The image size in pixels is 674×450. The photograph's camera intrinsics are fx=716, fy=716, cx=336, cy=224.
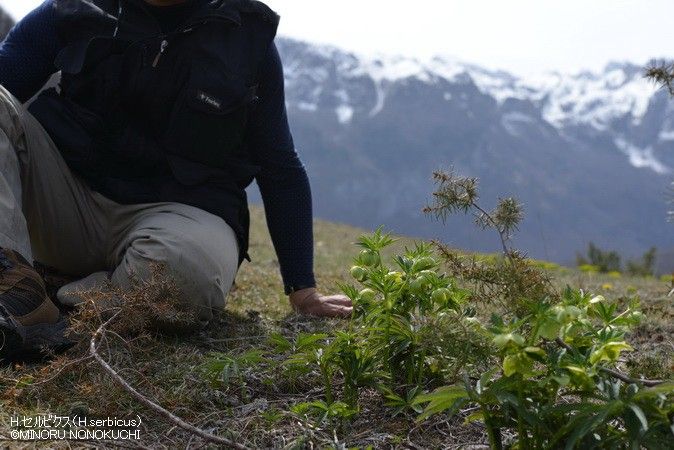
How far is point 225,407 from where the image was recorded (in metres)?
2.67

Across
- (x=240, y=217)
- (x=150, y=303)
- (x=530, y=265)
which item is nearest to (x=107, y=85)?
(x=240, y=217)

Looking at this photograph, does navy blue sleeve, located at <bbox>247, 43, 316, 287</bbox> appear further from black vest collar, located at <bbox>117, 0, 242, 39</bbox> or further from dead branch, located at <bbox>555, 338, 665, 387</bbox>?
dead branch, located at <bbox>555, 338, 665, 387</bbox>

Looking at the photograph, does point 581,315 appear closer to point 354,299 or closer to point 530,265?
point 530,265

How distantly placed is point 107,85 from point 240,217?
3.52ft

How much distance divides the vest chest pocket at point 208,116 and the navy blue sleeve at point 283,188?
27 centimetres

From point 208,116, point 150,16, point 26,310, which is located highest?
point 150,16

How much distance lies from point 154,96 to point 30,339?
58.0 inches

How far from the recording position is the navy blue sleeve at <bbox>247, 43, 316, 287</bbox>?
4.20 meters

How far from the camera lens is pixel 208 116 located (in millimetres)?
3803

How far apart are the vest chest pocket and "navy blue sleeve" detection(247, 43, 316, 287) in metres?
0.27

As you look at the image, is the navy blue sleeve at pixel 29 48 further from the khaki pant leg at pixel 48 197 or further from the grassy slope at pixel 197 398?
the grassy slope at pixel 197 398

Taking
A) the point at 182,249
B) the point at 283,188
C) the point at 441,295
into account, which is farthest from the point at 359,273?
the point at 283,188

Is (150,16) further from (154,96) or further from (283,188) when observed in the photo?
(283,188)

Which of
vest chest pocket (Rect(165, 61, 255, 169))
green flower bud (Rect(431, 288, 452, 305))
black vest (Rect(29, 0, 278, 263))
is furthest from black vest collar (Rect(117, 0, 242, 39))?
green flower bud (Rect(431, 288, 452, 305))
